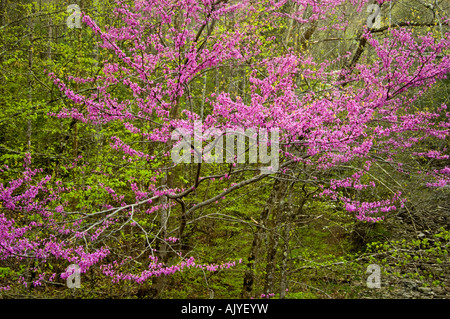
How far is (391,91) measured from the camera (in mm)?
5832

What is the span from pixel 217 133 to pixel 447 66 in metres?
4.03
